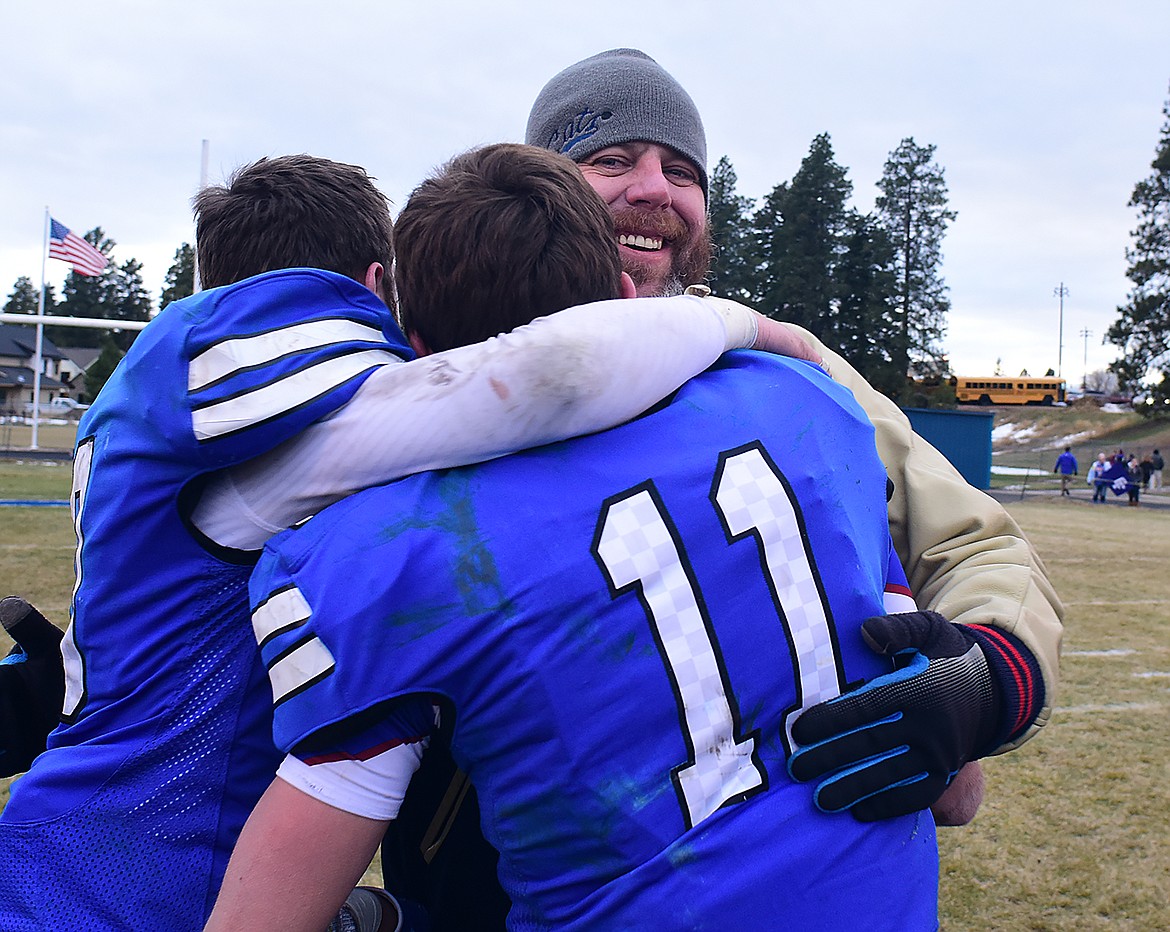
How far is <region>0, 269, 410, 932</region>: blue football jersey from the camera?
119 cm

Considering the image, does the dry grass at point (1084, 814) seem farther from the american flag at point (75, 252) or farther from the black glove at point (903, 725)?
the american flag at point (75, 252)

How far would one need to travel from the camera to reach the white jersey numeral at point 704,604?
1045mm

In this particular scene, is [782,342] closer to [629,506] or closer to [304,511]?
[629,506]

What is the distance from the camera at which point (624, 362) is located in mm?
1137

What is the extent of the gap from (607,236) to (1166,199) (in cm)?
5075

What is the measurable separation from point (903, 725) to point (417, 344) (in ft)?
2.74

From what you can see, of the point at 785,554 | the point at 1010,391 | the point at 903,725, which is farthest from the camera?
the point at 1010,391

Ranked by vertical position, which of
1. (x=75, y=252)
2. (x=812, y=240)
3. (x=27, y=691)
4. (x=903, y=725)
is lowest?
(x=27, y=691)

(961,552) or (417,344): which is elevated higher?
(417,344)

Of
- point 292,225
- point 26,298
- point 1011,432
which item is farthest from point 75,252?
point 26,298

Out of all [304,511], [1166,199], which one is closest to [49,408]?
[1166,199]

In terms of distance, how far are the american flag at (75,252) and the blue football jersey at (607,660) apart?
22.3m

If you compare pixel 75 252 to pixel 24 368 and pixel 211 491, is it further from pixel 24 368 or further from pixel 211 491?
pixel 24 368

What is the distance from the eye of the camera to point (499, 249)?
4.10 ft
